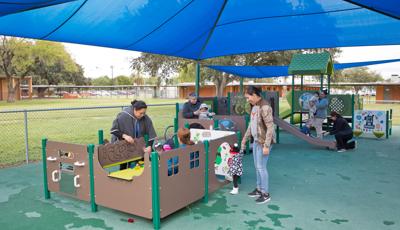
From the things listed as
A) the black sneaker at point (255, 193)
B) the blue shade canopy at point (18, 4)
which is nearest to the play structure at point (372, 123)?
the black sneaker at point (255, 193)

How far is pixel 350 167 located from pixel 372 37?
9.94ft

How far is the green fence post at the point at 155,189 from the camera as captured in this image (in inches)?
150

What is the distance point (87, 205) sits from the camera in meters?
4.75

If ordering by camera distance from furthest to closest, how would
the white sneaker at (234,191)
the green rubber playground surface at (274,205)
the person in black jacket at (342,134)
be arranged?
1. the person in black jacket at (342,134)
2. the white sneaker at (234,191)
3. the green rubber playground surface at (274,205)

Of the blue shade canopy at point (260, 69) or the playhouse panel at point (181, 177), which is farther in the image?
the blue shade canopy at point (260, 69)

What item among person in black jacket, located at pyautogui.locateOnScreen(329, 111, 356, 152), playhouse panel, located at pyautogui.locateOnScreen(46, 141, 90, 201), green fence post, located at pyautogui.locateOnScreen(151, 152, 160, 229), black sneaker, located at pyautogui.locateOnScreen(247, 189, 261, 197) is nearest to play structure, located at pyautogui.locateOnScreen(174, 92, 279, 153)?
person in black jacket, located at pyautogui.locateOnScreen(329, 111, 356, 152)

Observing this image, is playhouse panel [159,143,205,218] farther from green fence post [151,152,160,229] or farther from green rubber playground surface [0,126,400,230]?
green rubber playground surface [0,126,400,230]

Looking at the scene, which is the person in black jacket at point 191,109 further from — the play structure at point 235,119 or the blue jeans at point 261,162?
the blue jeans at point 261,162

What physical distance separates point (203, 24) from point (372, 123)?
7611 mm

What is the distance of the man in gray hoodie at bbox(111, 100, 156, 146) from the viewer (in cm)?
506

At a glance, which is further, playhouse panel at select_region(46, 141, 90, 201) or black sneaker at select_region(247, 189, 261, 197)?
black sneaker at select_region(247, 189, 261, 197)

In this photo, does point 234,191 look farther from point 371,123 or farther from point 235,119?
point 371,123

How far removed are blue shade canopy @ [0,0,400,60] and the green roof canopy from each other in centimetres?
381

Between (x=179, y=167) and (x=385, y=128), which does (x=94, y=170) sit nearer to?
(x=179, y=167)
